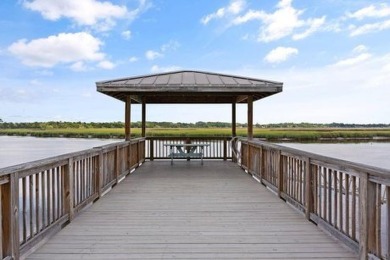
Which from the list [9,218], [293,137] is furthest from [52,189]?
[293,137]

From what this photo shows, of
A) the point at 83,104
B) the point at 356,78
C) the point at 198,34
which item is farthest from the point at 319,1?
the point at 83,104

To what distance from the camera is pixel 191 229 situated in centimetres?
409

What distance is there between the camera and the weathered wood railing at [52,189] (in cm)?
292

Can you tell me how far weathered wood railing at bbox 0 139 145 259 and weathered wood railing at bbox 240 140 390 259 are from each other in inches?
115

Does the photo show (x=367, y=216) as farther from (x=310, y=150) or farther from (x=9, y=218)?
(x=310, y=150)

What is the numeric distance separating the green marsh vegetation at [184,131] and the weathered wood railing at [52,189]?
9881mm

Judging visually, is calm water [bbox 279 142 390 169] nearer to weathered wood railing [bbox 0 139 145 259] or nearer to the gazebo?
the gazebo

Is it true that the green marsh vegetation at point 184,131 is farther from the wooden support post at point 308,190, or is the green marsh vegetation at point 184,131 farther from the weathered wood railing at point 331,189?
the wooden support post at point 308,190

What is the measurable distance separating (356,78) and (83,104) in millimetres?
18740

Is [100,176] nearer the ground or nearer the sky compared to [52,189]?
nearer the ground

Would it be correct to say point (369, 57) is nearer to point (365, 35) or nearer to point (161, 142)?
point (365, 35)

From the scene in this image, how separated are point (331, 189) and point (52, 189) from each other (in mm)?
3147

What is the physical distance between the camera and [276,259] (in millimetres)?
3176

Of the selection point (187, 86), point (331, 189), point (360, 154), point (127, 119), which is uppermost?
point (187, 86)
